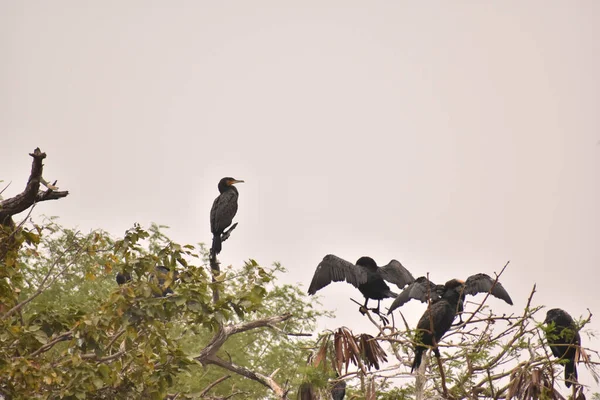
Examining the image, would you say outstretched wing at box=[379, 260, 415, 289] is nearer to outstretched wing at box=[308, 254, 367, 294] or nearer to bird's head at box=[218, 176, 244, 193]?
outstretched wing at box=[308, 254, 367, 294]

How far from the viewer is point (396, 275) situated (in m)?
11.0

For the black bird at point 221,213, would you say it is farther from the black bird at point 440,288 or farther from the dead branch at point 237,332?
the black bird at point 440,288

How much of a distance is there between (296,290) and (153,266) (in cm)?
1285

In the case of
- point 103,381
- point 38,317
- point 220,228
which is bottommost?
point 103,381

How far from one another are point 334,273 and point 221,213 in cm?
211

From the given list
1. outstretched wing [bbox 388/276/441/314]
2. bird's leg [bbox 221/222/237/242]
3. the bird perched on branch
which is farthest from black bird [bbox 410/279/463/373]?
bird's leg [bbox 221/222/237/242]

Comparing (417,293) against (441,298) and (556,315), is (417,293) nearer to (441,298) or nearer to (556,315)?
(441,298)

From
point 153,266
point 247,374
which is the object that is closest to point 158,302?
point 153,266

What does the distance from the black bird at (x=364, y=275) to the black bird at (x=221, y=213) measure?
64.0 inches

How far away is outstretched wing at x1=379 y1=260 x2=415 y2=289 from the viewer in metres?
10.9

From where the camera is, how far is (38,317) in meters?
7.93

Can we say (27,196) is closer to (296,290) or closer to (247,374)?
(247,374)

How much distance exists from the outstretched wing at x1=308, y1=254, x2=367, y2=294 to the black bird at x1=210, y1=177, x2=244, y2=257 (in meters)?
1.58

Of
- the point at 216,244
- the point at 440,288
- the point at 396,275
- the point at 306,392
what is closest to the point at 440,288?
the point at 440,288
